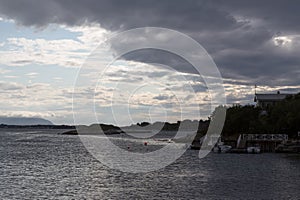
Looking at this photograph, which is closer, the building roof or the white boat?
the white boat

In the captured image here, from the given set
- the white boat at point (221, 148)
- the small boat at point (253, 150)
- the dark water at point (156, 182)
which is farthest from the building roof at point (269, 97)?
the dark water at point (156, 182)

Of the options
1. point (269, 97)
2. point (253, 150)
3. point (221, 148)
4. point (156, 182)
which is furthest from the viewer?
point (269, 97)

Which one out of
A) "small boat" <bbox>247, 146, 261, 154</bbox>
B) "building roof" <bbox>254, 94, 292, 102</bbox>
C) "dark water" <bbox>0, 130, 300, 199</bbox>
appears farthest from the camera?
"building roof" <bbox>254, 94, 292, 102</bbox>

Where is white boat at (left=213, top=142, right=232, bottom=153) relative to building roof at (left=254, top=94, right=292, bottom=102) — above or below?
below

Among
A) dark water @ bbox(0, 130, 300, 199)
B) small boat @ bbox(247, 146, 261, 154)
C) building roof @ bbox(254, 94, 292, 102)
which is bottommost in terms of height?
dark water @ bbox(0, 130, 300, 199)

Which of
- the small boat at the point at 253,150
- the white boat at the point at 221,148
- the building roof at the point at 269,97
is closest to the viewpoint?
the small boat at the point at 253,150

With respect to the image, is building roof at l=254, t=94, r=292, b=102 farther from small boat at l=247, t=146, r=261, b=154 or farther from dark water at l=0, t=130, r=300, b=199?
dark water at l=0, t=130, r=300, b=199

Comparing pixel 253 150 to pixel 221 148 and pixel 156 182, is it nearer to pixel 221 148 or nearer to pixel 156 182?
pixel 221 148

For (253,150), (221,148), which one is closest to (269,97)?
(221,148)

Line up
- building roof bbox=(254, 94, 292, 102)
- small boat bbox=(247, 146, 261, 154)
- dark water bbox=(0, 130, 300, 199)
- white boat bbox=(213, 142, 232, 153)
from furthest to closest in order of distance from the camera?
building roof bbox=(254, 94, 292, 102)
white boat bbox=(213, 142, 232, 153)
small boat bbox=(247, 146, 261, 154)
dark water bbox=(0, 130, 300, 199)

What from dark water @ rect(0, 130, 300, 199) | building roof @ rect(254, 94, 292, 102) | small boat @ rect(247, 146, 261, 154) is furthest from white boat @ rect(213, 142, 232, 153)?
building roof @ rect(254, 94, 292, 102)

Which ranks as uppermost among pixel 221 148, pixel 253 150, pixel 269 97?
pixel 269 97

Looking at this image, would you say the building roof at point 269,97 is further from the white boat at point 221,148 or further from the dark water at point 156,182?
the dark water at point 156,182

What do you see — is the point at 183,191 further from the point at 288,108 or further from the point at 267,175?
the point at 288,108
